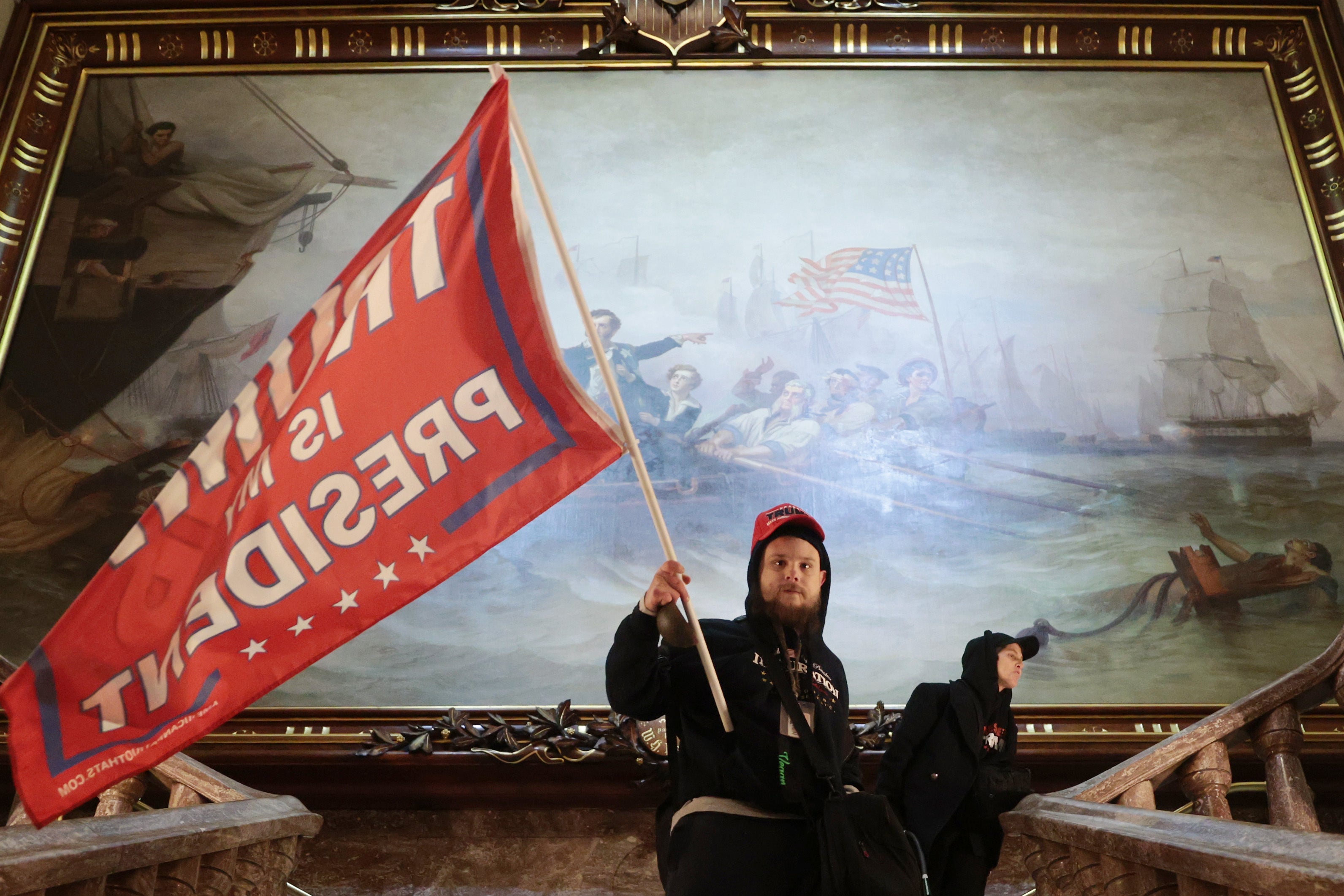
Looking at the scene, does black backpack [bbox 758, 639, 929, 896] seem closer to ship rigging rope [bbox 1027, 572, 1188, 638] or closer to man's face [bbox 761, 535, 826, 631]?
man's face [bbox 761, 535, 826, 631]

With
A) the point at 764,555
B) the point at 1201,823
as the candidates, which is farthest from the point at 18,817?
the point at 1201,823

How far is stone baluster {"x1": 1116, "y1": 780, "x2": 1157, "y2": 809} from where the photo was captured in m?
3.18

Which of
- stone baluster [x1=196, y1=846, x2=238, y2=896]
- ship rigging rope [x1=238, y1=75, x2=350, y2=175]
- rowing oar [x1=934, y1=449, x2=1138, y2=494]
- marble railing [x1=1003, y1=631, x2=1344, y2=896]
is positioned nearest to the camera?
marble railing [x1=1003, y1=631, x2=1344, y2=896]

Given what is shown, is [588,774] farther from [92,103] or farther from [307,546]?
[92,103]

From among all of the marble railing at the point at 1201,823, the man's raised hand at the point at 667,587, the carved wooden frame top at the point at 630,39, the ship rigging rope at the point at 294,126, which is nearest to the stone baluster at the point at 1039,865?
the marble railing at the point at 1201,823

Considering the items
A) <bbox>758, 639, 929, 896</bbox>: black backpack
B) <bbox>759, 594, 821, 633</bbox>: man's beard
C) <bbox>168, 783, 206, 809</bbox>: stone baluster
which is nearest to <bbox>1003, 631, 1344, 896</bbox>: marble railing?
<bbox>758, 639, 929, 896</bbox>: black backpack

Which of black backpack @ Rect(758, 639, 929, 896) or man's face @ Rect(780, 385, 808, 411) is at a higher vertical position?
man's face @ Rect(780, 385, 808, 411)

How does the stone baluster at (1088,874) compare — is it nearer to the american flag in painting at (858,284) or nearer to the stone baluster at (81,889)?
the stone baluster at (81,889)

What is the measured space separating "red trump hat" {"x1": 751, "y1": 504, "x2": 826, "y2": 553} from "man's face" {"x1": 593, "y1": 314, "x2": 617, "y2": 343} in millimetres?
2314

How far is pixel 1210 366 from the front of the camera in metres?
5.09

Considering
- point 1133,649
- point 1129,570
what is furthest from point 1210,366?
point 1133,649

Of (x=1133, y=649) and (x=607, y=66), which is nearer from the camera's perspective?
(x=1133, y=649)

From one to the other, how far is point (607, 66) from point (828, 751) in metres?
4.36

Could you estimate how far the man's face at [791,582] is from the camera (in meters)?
2.86
